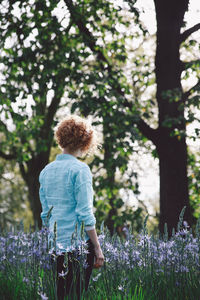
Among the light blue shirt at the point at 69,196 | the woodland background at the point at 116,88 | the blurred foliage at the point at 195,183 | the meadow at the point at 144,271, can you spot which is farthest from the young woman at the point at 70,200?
the blurred foliage at the point at 195,183

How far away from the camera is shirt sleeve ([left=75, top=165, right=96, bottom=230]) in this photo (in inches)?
129

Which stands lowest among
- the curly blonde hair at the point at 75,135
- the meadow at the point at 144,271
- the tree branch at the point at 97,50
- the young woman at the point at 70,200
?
the meadow at the point at 144,271

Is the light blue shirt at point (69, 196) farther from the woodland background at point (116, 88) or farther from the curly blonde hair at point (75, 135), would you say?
the woodland background at point (116, 88)

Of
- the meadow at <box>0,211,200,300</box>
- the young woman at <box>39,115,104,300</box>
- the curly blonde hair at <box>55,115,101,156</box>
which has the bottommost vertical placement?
the meadow at <box>0,211,200,300</box>

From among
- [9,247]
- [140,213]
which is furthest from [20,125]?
[9,247]

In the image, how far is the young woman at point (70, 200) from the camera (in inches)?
129

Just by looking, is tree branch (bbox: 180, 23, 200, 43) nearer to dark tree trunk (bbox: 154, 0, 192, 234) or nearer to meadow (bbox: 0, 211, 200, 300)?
dark tree trunk (bbox: 154, 0, 192, 234)

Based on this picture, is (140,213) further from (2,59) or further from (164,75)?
(2,59)

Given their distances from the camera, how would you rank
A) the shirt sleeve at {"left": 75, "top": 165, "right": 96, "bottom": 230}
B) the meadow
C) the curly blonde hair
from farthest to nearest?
1. the meadow
2. the curly blonde hair
3. the shirt sleeve at {"left": 75, "top": 165, "right": 96, "bottom": 230}

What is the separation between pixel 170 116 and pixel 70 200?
6.37 m

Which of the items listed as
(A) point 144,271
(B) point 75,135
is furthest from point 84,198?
(A) point 144,271

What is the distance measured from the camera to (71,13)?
379 inches

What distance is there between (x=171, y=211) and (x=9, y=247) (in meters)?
4.54

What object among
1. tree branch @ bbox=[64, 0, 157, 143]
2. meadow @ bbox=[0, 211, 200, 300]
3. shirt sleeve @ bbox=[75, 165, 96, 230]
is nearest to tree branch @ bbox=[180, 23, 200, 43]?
tree branch @ bbox=[64, 0, 157, 143]
